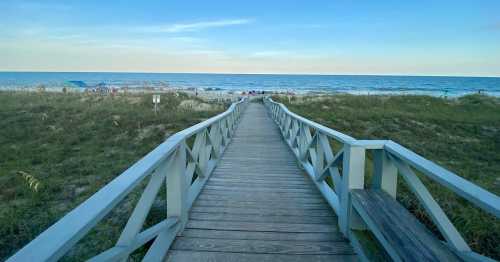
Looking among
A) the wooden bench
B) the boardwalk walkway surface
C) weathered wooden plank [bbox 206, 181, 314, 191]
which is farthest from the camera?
weathered wooden plank [bbox 206, 181, 314, 191]

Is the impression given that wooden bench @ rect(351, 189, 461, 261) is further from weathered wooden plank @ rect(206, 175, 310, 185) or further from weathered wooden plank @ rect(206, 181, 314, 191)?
weathered wooden plank @ rect(206, 175, 310, 185)

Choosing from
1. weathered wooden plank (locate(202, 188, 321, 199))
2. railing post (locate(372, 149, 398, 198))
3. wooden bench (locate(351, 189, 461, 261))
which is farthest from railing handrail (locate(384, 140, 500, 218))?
weathered wooden plank (locate(202, 188, 321, 199))

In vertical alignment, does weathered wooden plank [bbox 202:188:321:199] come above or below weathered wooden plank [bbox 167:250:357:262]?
above

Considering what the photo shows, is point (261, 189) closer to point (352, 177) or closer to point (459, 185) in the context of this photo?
point (352, 177)

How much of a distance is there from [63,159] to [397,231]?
868cm

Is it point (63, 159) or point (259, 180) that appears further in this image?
point (63, 159)

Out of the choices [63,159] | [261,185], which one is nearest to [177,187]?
[261,185]

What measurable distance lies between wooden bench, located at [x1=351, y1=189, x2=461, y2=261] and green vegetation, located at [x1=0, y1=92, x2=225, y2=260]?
2763mm

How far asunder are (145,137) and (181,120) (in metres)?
2.97

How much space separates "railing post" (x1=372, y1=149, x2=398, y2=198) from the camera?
2715mm

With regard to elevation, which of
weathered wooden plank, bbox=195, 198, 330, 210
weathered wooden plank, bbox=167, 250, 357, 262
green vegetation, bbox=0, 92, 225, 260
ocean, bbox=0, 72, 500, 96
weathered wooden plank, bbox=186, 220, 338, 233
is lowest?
green vegetation, bbox=0, 92, 225, 260

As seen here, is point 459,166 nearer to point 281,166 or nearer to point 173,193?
point 281,166

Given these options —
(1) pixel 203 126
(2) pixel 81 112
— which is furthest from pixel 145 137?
(1) pixel 203 126

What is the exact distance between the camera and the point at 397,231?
217cm
